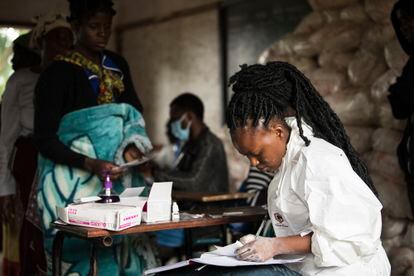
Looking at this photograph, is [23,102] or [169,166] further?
[169,166]

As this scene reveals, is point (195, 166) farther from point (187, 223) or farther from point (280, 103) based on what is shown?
point (280, 103)

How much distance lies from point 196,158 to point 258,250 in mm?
2923

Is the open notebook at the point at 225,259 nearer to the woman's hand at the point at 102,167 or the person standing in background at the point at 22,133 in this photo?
the woman's hand at the point at 102,167

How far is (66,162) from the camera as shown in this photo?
3609 mm

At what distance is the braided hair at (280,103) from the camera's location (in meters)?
2.57

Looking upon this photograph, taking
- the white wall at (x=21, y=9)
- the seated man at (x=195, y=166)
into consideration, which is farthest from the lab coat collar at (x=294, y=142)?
the white wall at (x=21, y=9)

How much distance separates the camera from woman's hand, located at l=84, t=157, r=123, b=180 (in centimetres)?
354

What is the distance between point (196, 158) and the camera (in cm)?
531

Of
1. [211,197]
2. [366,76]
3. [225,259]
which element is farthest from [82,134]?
[366,76]

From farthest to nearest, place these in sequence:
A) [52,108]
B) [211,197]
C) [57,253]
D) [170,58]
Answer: [170,58]
[211,197]
[52,108]
[57,253]

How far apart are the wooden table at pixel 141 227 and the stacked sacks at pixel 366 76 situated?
1.20m

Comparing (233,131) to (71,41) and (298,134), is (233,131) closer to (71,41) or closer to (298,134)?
(298,134)

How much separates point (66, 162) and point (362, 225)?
1727 mm

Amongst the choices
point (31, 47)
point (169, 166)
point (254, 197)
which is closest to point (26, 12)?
point (169, 166)
